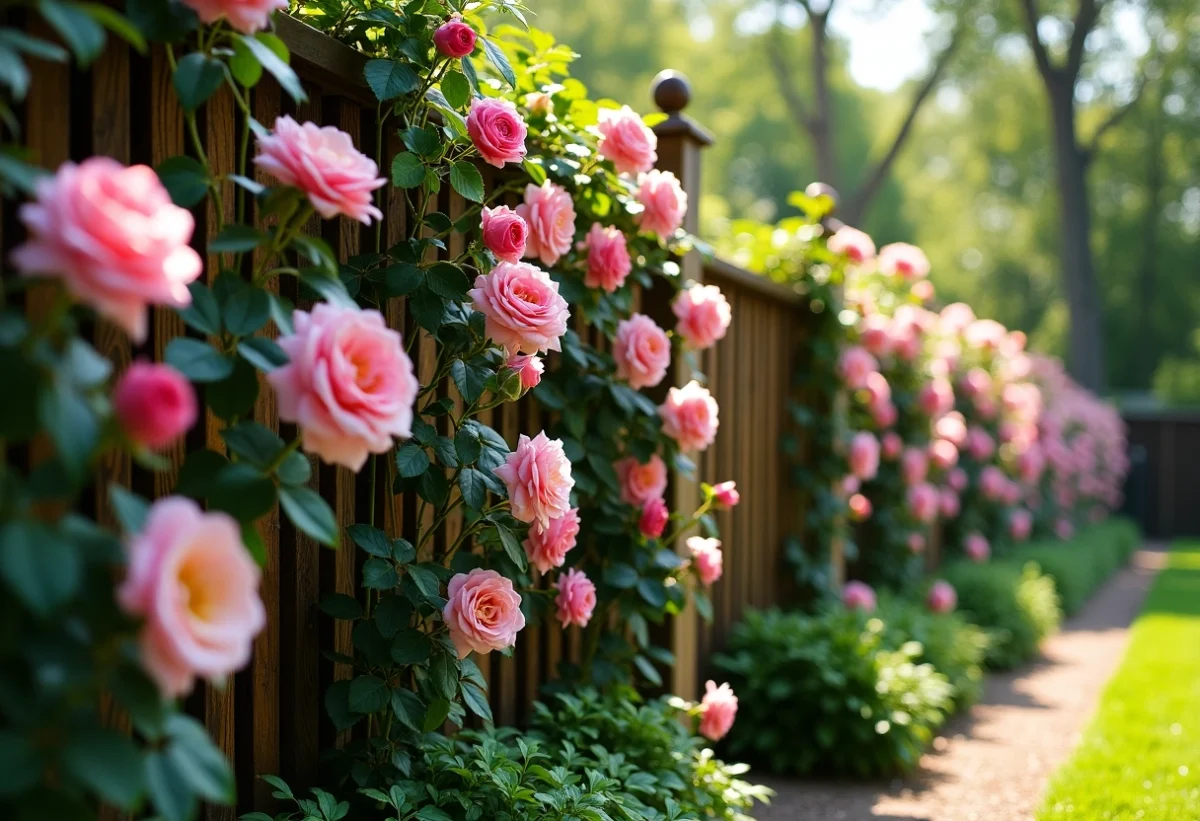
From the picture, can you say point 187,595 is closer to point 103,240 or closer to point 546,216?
point 103,240

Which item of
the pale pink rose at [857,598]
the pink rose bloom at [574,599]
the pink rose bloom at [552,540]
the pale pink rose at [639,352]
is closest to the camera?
the pink rose bloom at [552,540]

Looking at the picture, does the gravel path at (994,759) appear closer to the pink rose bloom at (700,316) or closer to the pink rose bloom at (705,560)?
the pink rose bloom at (705,560)

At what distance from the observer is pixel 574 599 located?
2.65 metres

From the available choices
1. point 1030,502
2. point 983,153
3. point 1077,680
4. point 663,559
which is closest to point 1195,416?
point 1030,502

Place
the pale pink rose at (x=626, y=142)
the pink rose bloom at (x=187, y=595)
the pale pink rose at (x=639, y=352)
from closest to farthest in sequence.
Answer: the pink rose bloom at (x=187, y=595) < the pale pink rose at (x=626, y=142) < the pale pink rose at (x=639, y=352)

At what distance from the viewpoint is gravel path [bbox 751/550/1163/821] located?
353 cm

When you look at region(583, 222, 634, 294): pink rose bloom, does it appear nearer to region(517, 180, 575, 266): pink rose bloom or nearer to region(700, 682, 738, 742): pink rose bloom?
region(517, 180, 575, 266): pink rose bloom

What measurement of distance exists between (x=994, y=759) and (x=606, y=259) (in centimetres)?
259

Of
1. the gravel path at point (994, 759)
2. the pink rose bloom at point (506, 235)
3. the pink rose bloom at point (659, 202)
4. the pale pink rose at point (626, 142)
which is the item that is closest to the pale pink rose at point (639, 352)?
the pink rose bloom at point (659, 202)

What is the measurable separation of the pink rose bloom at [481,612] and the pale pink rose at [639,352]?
3.20ft

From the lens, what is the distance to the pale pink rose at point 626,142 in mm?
2781

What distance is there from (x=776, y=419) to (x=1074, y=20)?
39.6ft

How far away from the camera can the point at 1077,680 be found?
226 inches

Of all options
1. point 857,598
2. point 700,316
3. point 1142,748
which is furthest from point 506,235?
point 857,598
